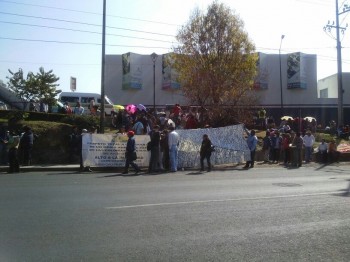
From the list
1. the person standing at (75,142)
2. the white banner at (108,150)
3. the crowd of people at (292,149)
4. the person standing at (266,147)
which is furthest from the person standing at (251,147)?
the person standing at (75,142)

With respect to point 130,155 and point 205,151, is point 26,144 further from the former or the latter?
point 205,151

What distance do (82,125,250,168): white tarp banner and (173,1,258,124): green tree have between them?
1092 centimetres

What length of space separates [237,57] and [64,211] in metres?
29.1

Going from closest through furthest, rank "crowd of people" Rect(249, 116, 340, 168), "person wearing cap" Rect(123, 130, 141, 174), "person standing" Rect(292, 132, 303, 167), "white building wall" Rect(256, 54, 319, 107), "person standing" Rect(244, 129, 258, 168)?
"person wearing cap" Rect(123, 130, 141, 174)
"person standing" Rect(244, 129, 258, 168)
"person standing" Rect(292, 132, 303, 167)
"crowd of people" Rect(249, 116, 340, 168)
"white building wall" Rect(256, 54, 319, 107)

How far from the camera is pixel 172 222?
7.79m

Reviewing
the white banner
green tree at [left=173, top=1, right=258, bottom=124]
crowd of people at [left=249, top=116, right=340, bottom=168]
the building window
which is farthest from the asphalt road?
the building window

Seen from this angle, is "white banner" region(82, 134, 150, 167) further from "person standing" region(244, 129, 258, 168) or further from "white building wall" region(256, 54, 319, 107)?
"white building wall" region(256, 54, 319, 107)

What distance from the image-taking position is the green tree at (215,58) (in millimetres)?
33531

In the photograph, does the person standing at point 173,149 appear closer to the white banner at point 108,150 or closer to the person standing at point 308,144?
the white banner at point 108,150

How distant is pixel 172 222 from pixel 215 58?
28371 mm

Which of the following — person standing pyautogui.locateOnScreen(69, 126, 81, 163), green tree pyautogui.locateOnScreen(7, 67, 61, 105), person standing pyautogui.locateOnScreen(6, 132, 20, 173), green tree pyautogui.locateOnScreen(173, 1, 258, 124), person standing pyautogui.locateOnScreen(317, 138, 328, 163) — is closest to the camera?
person standing pyautogui.locateOnScreen(6, 132, 20, 173)

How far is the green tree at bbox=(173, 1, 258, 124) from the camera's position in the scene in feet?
110

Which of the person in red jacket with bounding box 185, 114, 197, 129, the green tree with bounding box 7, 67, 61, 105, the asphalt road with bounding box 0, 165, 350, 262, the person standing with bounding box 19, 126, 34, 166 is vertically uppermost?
the green tree with bounding box 7, 67, 61, 105

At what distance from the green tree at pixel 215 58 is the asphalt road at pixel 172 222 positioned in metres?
21.1
